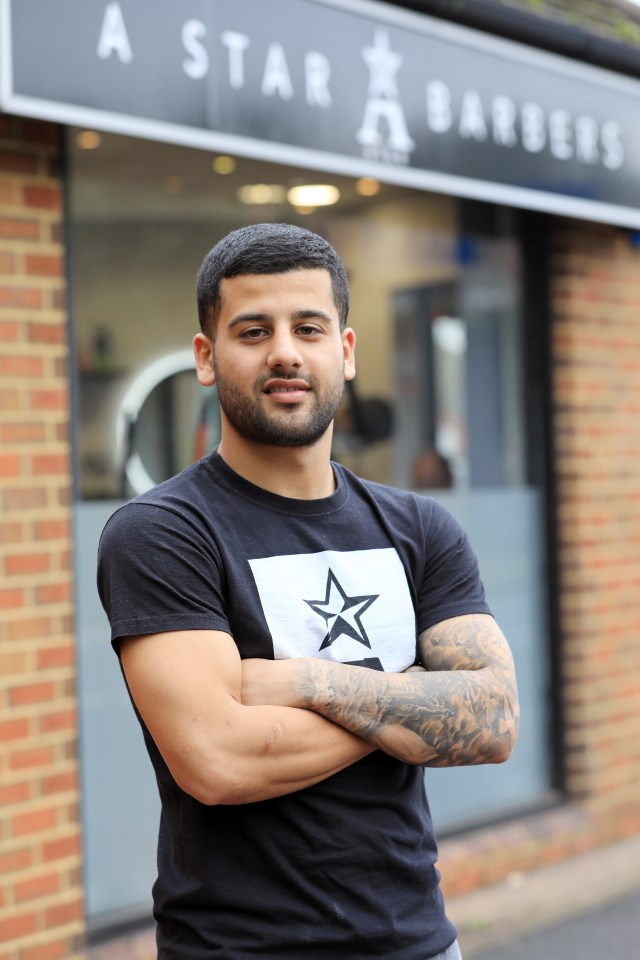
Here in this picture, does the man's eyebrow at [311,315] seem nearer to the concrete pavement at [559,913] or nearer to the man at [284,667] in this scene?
the man at [284,667]

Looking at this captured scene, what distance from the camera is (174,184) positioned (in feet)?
14.2

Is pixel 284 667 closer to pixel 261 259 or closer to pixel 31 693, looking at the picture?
pixel 261 259

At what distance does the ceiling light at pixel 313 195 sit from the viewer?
15.2 feet

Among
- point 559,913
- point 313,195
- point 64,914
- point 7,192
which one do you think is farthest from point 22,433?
point 559,913

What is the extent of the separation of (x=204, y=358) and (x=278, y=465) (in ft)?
0.88

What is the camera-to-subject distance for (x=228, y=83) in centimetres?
382

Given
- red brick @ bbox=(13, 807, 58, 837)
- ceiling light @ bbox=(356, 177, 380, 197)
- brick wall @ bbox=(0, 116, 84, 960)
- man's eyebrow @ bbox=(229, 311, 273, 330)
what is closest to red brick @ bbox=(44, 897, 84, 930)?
brick wall @ bbox=(0, 116, 84, 960)

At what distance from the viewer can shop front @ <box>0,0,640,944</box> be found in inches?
148

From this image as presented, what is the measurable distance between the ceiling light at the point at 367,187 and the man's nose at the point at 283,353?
2811 millimetres

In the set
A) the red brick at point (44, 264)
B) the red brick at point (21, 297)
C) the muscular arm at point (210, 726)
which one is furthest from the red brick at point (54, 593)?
the muscular arm at point (210, 726)

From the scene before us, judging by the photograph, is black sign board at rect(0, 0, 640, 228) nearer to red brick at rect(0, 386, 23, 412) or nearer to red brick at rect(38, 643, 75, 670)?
red brick at rect(0, 386, 23, 412)

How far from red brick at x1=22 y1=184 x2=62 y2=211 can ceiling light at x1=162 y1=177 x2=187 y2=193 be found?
0.69 meters

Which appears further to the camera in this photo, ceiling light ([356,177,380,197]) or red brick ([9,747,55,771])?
ceiling light ([356,177,380,197])

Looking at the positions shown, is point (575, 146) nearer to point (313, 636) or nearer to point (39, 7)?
point (39, 7)
